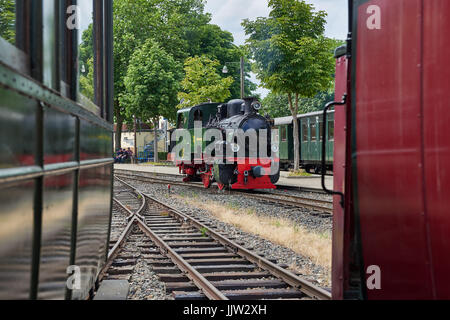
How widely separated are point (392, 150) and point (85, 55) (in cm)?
233

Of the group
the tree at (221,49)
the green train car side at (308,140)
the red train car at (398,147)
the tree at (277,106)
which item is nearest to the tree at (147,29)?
the tree at (221,49)

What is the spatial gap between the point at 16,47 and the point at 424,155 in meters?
1.76

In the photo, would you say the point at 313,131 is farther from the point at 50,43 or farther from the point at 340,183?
the point at 50,43

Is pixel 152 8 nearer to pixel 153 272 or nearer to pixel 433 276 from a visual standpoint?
pixel 153 272

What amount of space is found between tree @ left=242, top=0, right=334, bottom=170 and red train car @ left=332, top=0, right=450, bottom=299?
1824 centimetres

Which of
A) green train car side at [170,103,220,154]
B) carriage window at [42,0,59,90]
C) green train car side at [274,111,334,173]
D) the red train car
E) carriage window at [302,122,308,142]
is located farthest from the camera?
carriage window at [302,122,308,142]

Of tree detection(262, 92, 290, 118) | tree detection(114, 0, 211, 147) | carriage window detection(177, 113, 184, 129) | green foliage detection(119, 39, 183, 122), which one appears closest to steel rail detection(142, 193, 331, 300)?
carriage window detection(177, 113, 184, 129)

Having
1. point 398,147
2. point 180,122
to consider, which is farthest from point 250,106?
point 398,147

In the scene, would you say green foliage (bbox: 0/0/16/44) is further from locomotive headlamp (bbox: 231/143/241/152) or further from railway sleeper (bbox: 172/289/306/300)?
locomotive headlamp (bbox: 231/143/241/152)

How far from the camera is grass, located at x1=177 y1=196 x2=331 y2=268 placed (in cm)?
704

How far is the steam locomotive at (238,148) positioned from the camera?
1588 centimetres

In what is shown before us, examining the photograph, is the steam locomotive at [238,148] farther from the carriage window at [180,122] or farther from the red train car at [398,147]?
the red train car at [398,147]

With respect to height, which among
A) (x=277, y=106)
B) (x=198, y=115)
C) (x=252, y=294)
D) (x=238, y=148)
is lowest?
(x=252, y=294)

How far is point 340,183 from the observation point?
3.09 m
